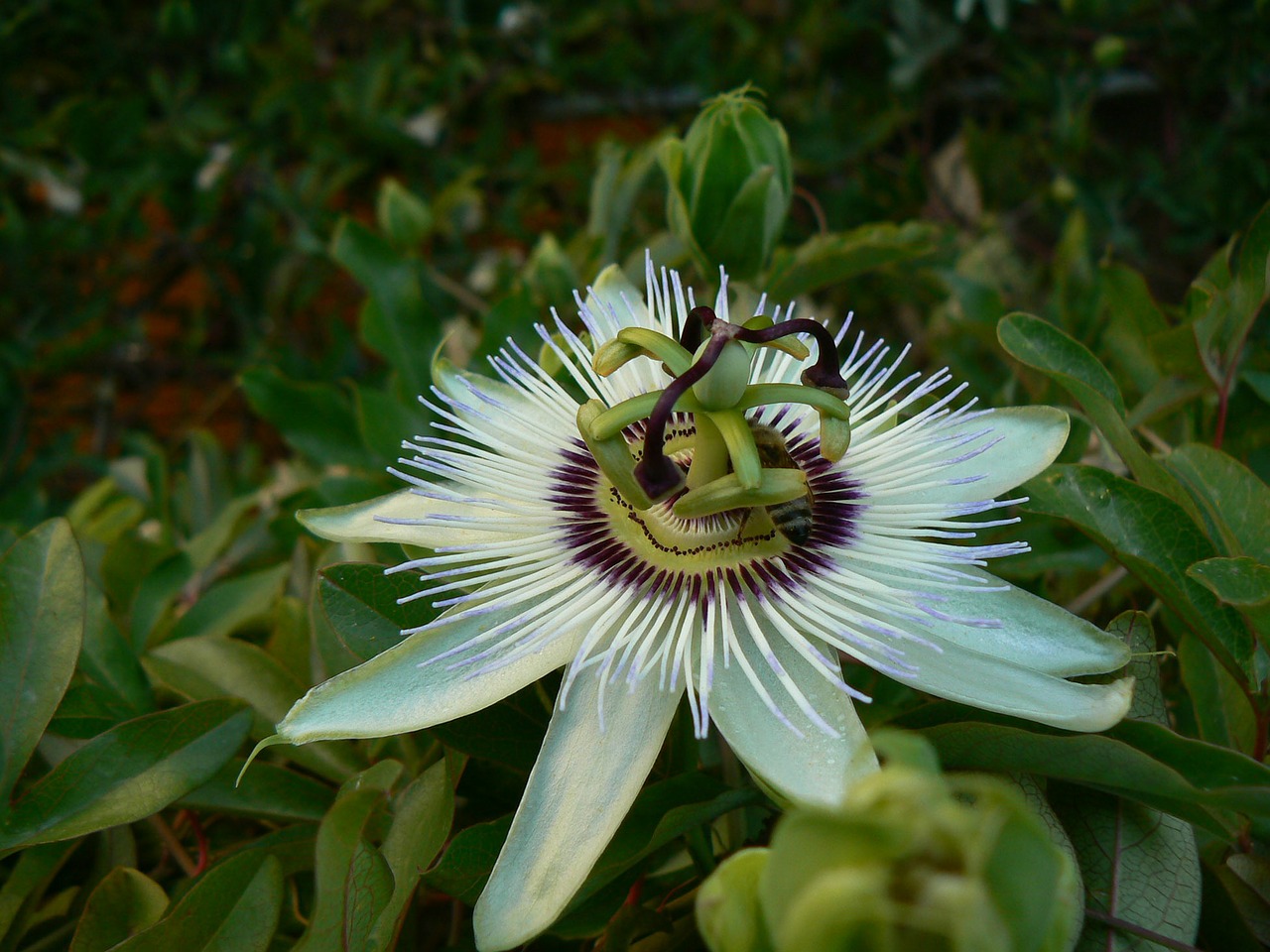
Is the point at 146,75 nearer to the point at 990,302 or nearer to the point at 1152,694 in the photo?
the point at 990,302

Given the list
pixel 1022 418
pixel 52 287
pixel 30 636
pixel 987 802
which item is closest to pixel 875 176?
pixel 1022 418

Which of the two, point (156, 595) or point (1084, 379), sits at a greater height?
point (1084, 379)

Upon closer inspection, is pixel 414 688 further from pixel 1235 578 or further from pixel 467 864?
pixel 1235 578

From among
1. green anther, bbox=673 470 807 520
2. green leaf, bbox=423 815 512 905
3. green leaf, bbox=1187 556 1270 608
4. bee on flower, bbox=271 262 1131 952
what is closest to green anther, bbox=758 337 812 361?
bee on flower, bbox=271 262 1131 952

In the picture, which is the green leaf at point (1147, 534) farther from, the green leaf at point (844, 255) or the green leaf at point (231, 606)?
the green leaf at point (231, 606)

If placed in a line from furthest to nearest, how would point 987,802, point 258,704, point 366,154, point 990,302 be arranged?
point 366,154 → point 990,302 → point 258,704 → point 987,802

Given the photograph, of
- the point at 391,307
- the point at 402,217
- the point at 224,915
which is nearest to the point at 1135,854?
the point at 224,915
